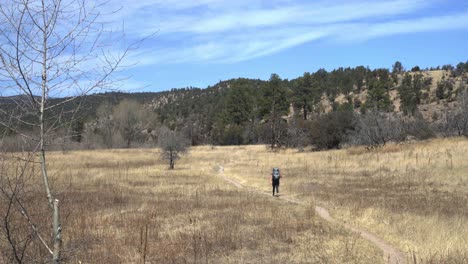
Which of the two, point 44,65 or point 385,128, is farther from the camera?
point 385,128

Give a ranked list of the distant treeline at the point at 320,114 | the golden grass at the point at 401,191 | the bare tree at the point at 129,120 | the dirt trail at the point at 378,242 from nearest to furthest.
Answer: the dirt trail at the point at 378,242, the golden grass at the point at 401,191, the distant treeline at the point at 320,114, the bare tree at the point at 129,120

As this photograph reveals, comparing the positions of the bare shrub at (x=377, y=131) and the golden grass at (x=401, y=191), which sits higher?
the bare shrub at (x=377, y=131)

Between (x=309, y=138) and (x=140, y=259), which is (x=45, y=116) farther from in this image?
(x=309, y=138)

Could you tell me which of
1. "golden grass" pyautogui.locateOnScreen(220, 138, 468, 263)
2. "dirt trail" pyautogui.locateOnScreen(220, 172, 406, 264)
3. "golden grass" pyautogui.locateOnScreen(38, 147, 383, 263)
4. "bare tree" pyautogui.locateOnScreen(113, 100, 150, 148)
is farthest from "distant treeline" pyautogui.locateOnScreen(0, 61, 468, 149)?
"dirt trail" pyautogui.locateOnScreen(220, 172, 406, 264)

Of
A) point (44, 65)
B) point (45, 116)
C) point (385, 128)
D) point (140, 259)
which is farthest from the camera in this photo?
point (385, 128)

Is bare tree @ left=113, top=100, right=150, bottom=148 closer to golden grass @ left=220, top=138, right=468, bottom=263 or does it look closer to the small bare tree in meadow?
the small bare tree in meadow

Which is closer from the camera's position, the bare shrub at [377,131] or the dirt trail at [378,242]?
the dirt trail at [378,242]

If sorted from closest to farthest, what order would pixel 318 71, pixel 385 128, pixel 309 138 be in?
pixel 385 128, pixel 309 138, pixel 318 71

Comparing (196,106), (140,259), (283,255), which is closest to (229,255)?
(283,255)

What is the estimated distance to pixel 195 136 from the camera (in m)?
121

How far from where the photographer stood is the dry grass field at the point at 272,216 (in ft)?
36.8

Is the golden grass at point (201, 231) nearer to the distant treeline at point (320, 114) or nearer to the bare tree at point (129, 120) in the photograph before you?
the distant treeline at point (320, 114)

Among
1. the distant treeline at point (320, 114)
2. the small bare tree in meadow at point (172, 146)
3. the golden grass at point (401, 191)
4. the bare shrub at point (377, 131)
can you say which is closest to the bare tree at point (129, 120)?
the distant treeline at point (320, 114)

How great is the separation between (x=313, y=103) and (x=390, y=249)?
10824cm
